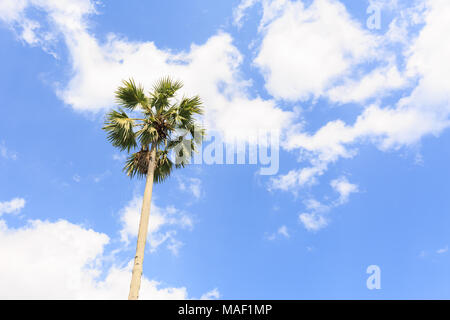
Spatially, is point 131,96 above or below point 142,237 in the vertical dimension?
above

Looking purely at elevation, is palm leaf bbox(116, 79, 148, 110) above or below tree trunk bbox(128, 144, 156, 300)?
above

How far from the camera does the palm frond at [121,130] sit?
492 inches

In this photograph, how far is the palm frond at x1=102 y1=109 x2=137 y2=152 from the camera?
41.0ft

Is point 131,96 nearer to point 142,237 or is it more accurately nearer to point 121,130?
point 121,130

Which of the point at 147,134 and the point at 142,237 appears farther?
the point at 147,134

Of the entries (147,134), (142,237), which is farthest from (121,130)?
(142,237)

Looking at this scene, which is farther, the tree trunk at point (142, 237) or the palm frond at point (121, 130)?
the palm frond at point (121, 130)

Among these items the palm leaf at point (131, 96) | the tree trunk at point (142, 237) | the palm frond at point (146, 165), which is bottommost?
the tree trunk at point (142, 237)

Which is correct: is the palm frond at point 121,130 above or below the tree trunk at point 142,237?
above

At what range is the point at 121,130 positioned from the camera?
12.7m
